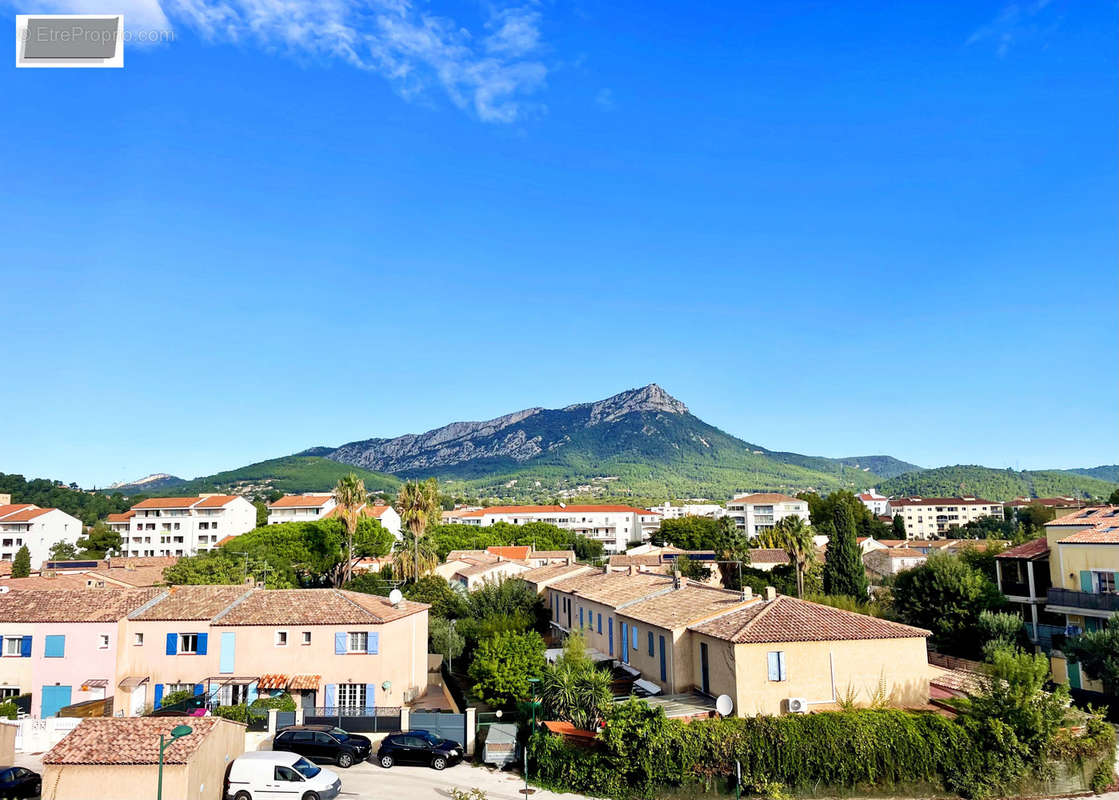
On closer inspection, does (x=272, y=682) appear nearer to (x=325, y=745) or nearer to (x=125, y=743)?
(x=325, y=745)

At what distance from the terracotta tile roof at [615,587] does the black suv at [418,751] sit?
1404 centimetres

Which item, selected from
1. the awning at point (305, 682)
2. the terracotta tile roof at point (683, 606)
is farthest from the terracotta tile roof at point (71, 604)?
the terracotta tile roof at point (683, 606)

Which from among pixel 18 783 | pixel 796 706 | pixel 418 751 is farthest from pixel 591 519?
pixel 18 783

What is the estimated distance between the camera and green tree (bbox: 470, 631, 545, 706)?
34.4 metres

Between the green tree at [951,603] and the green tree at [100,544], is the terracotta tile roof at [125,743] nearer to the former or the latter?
the green tree at [951,603]

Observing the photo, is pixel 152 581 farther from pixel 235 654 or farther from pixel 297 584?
pixel 235 654

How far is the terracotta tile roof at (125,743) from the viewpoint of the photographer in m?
23.1

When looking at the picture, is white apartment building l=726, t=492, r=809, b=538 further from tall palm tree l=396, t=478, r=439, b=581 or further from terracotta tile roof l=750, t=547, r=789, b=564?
tall palm tree l=396, t=478, r=439, b=581

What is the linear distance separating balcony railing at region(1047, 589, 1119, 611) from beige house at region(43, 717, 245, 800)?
42385 millimetres

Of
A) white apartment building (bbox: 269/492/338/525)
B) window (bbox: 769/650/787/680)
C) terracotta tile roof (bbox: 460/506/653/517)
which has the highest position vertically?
white apartment building (bbox: 269/492/338/525)

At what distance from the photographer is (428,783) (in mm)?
26562

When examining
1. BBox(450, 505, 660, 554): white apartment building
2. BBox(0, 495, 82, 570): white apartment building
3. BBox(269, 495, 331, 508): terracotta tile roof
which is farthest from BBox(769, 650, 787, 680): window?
BBox(450, 505, 660, 554): white apartment building

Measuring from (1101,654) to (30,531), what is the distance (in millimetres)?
135773

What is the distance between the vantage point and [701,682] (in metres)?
32.3
